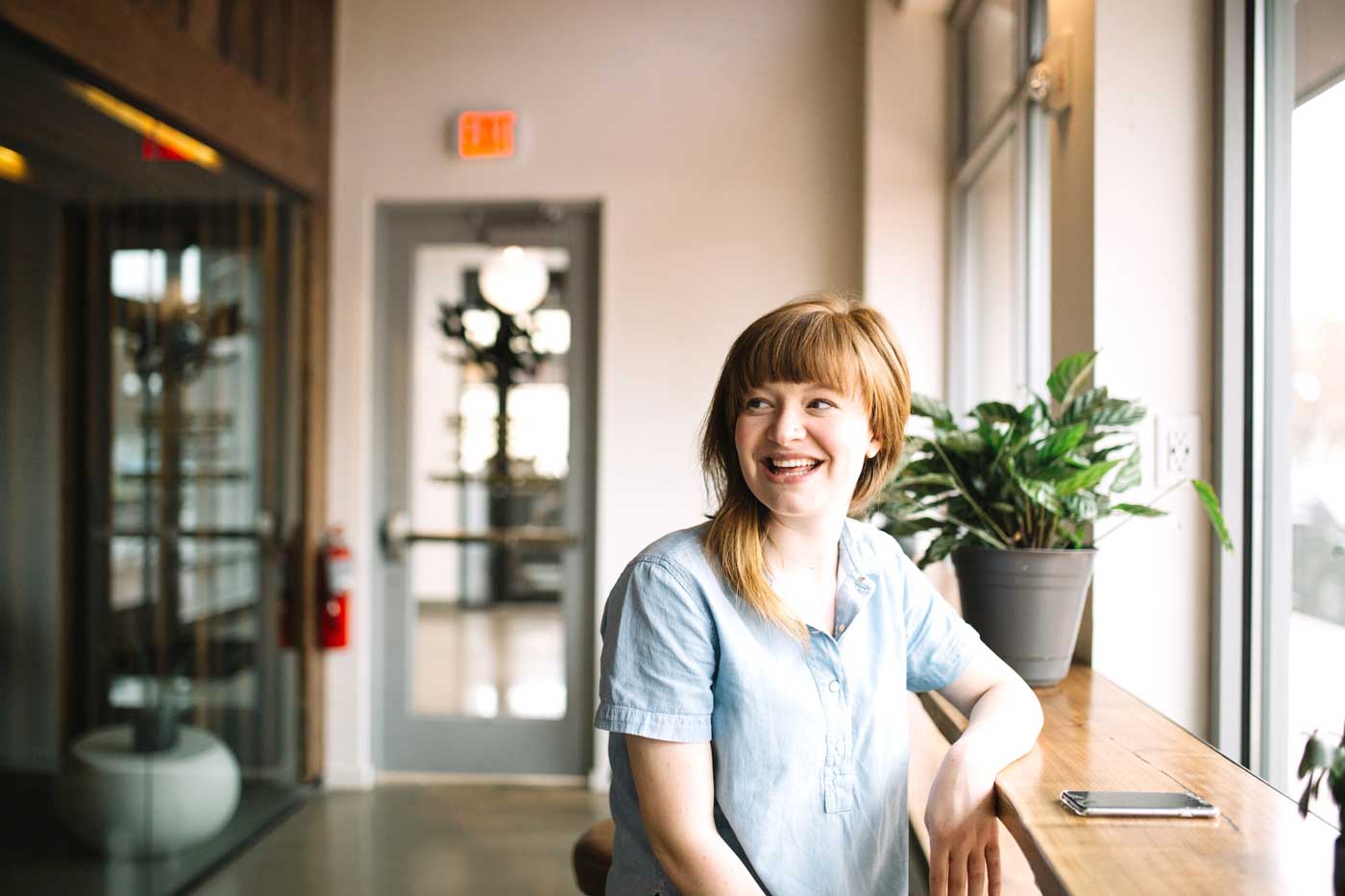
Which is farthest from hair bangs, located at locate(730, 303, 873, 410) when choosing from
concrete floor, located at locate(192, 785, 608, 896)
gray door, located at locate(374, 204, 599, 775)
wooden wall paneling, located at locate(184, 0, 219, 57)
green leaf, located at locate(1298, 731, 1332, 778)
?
gray door, located at locate(374, 204, 599, 775)

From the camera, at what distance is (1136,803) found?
1.09 m

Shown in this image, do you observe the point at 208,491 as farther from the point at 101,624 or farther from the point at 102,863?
the point at 102,863

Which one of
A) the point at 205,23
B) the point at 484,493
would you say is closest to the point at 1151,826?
the point at 205,23

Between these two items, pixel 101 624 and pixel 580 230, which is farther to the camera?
pixel 580 230

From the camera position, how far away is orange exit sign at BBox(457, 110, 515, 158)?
388cm

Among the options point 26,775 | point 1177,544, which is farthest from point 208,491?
point 1177,544

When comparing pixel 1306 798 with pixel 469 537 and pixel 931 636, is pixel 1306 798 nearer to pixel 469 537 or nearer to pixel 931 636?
pixel 931 636

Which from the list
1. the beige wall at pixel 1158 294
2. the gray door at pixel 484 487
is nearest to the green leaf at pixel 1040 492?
the beige wall at pixel 1158 294

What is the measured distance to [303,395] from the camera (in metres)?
3.82

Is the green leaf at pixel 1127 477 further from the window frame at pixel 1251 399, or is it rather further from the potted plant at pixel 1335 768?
the potted plant at pixel 1335 768

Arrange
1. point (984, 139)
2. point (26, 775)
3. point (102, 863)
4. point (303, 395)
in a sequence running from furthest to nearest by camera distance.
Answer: point (303, 395), point (984, 139), point (102, 863), point (26, 775)

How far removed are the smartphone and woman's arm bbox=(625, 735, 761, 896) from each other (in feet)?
1.24

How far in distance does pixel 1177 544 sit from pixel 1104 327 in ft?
1.36

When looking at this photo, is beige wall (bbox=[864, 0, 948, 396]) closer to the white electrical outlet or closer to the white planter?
the white electrical outlet
